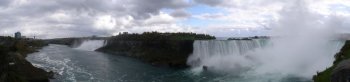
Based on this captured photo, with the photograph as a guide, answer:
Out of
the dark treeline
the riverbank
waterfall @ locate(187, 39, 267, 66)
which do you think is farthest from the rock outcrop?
the dark treeline

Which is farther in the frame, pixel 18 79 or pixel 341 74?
pixel 18 79

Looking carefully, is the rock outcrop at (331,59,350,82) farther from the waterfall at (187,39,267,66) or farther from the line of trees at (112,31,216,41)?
the line of trees at (112,31,216,41)

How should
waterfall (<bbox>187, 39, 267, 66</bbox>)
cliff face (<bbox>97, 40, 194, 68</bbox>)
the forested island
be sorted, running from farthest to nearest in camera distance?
1. the forested island
2. cliff face (<bbox>97, 40, 194, 68</bbox>)
3. waterfall (<bbox>187, 39, 267, 66</bbox>)

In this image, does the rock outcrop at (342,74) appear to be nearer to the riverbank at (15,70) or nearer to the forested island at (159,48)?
the riverbank at (15,70)

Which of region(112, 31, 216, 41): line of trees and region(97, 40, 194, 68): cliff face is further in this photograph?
region(112, 31, 216, 41): line of trees

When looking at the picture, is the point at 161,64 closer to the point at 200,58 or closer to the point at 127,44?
the point at 200,58

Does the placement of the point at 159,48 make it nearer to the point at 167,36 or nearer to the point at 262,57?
the point at 167,36

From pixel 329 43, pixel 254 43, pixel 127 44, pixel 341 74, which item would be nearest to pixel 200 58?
pixel 254 43
